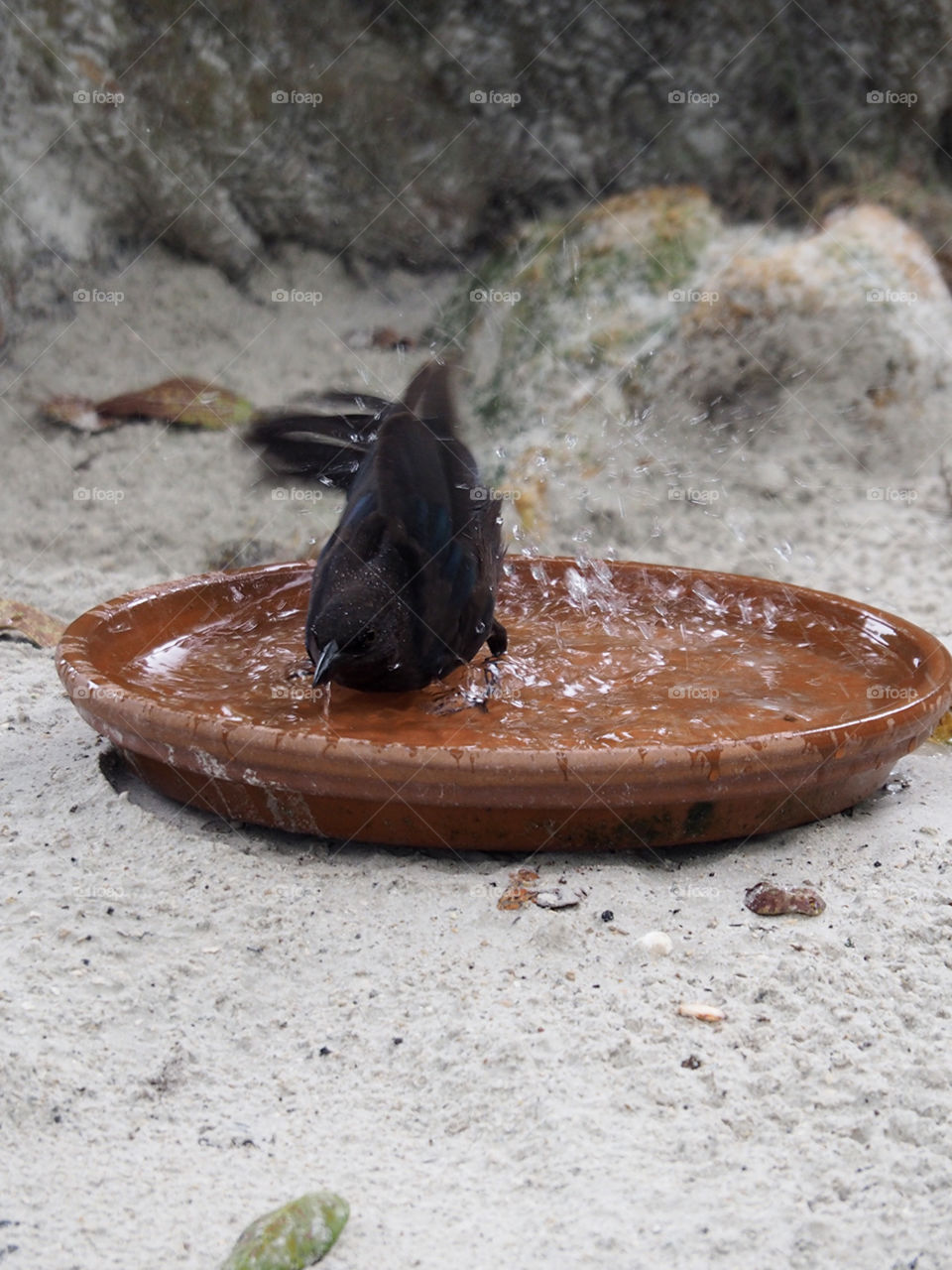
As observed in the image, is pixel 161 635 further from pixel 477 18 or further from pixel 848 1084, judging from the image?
pixel 477 18

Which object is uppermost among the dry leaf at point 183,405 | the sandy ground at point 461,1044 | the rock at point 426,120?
the rock at point 426,120

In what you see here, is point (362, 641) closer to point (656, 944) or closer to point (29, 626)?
point (656, 944)

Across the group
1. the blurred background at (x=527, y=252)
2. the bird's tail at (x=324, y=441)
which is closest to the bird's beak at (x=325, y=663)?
the bird's tail at (x=324, y=441)

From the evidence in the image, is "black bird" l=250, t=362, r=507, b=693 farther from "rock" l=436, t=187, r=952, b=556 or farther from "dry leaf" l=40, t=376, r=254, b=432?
"dry leaf" l=40, t=376, r=254, b=432

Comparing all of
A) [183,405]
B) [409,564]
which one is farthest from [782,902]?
[183,405]

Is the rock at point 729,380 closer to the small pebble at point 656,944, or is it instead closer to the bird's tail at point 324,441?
the bird's tail at point 324,441

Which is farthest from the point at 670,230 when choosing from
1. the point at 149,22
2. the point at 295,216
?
the point at 149,22
